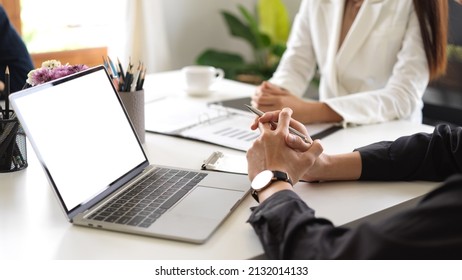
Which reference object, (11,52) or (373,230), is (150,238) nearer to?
(373,230)

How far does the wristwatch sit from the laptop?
5 centimetres

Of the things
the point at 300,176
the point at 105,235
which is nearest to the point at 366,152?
the point at 300,176

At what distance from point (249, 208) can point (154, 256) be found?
0.23 m

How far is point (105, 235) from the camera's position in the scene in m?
0.87

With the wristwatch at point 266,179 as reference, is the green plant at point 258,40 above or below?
below

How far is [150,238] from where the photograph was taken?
33.9 inches

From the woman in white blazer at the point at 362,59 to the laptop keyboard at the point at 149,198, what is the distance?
1.74ft

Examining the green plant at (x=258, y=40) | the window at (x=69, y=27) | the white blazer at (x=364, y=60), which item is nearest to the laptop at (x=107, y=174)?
the white blazer at (x=364, y=60)

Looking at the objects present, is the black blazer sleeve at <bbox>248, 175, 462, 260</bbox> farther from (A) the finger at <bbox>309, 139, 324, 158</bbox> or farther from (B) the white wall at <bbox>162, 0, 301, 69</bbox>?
(B) the white wall at <bbox>162, 0, 301, 69</bbox>

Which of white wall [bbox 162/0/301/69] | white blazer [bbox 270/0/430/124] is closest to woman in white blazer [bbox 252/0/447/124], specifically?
white blazer [bbox 270/0/430/124]

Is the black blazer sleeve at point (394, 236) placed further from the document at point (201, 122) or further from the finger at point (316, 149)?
the document at point (201, 122)

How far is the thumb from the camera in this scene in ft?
3.34

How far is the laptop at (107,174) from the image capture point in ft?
2.89

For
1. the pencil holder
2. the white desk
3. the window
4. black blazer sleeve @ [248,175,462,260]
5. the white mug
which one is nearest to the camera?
black blazer sleeve @ [248,175,462,260]
